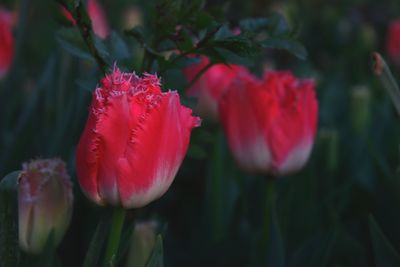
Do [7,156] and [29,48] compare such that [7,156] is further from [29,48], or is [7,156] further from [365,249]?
[29,48]

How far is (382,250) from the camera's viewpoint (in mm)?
768

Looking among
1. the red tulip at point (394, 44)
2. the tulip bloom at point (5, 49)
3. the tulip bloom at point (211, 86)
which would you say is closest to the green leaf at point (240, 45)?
the tulip bloom at point (211, 86)

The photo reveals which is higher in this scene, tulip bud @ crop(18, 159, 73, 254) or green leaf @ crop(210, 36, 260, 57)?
green leaf @ crop(210, 36, 260, 57)

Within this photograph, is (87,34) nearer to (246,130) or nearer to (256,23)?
(256,23)

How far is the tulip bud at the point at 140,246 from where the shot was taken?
751 mm

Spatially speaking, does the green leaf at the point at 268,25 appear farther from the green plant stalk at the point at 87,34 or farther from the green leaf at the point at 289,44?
the green plant stalk at the point at 87,34

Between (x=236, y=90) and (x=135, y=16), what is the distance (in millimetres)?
1012

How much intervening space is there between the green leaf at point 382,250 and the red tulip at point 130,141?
265mm

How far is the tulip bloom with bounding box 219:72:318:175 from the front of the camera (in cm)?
91

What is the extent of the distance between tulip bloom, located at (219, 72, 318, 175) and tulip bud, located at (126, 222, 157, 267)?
0.66 feet

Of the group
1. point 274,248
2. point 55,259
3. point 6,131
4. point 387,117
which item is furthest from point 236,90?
point 387,117

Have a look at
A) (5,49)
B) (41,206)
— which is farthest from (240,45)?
(5,49)

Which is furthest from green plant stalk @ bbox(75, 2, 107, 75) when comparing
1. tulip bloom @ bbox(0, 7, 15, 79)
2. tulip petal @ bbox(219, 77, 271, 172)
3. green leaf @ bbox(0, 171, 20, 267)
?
tulip bloom @ bbox(0, 7, 15, 79)

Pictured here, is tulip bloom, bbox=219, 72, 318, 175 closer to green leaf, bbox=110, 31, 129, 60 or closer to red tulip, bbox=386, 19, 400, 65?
green leaf, bbox=110, 31, 129, 60
